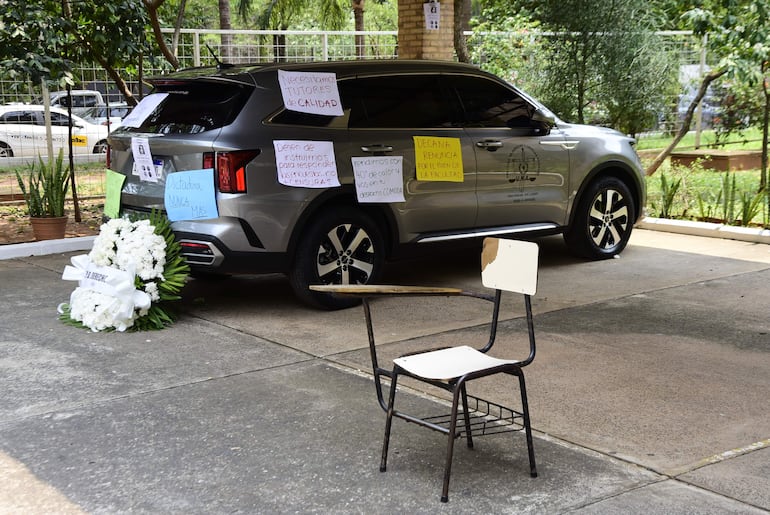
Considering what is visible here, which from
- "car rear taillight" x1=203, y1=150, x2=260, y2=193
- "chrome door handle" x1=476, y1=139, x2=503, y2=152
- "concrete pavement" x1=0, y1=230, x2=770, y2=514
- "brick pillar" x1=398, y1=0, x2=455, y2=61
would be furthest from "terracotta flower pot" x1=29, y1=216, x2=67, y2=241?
"chrome door handle" x1=476, y1=139, x2=503, y2=152

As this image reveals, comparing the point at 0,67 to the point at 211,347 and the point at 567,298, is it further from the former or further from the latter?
the point at 567,298

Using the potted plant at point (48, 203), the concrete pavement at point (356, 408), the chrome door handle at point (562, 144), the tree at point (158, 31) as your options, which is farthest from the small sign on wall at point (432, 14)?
the potted plant at point (48, 203)

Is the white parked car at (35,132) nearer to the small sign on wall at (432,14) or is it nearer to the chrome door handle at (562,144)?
the small sign on wall at (432,14)

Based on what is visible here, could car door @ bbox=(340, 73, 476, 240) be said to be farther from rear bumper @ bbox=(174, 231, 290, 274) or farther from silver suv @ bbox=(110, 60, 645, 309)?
rear bumper @ bbox=(174, 231, 290, 274)

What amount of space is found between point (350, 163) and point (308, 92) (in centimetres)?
62

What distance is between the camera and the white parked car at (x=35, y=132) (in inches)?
478

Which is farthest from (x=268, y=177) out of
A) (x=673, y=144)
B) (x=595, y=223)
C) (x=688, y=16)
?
(x=673, y=144)

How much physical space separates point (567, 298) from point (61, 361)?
13.0 feet

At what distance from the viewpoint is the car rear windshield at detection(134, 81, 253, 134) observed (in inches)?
274

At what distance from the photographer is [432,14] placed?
1059 centimetres

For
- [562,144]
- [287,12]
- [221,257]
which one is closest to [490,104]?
[562,144]

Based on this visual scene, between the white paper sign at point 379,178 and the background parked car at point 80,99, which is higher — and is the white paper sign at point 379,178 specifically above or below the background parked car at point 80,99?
below

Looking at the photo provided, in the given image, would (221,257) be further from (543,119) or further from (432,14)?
(432,14)

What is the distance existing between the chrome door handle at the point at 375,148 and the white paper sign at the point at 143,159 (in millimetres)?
1598
